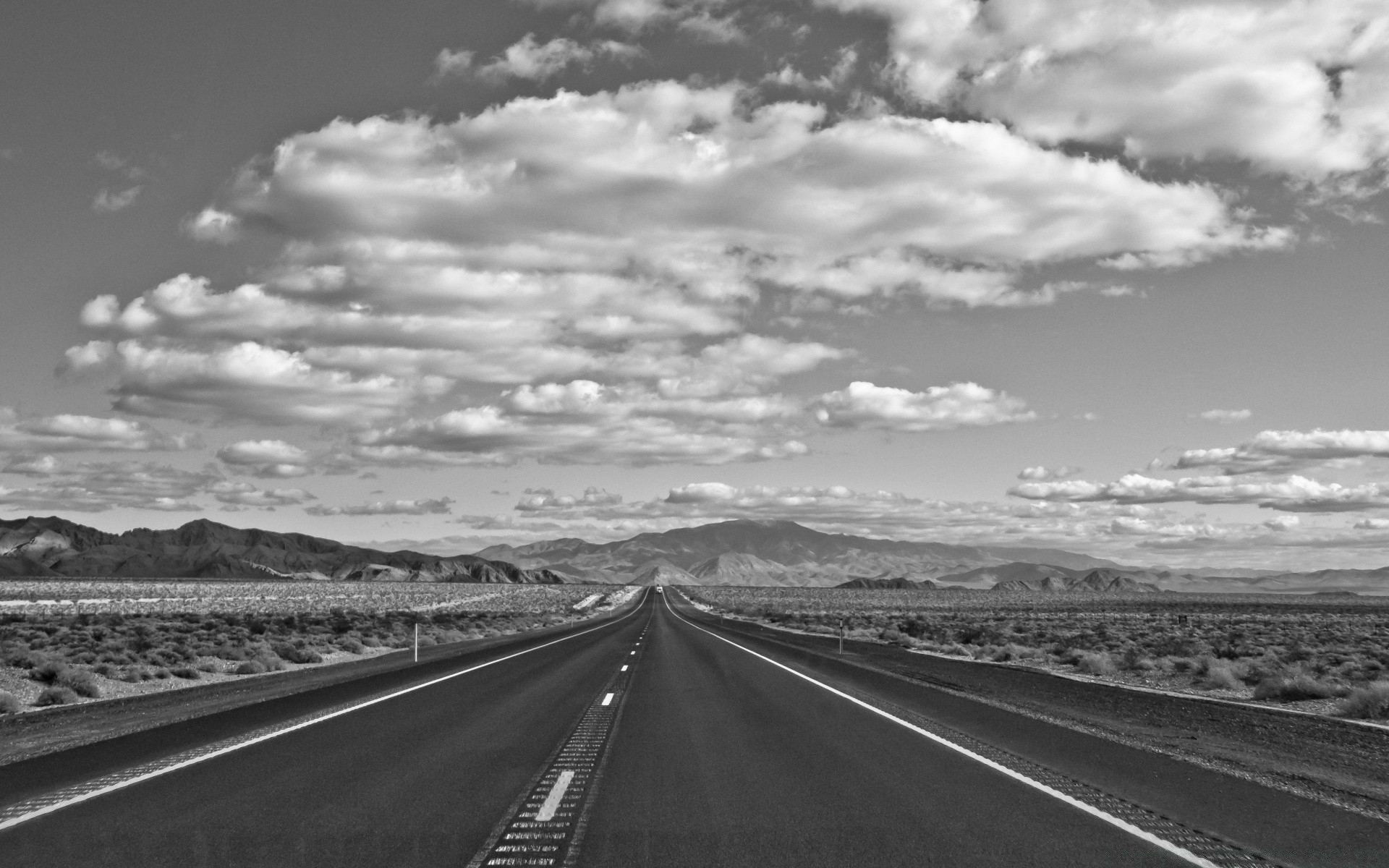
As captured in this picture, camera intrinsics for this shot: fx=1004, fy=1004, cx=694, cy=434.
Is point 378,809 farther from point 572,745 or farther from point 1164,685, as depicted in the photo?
point 1164,685

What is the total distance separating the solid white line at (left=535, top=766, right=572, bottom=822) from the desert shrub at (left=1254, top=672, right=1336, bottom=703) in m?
15.7

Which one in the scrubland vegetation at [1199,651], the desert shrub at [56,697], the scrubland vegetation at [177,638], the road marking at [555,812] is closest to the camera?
the road marking at [555,812]

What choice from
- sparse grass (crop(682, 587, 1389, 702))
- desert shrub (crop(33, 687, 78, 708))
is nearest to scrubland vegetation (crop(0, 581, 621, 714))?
desert shrub (crop(33, 687, 78, 708))

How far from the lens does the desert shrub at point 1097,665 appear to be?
86.5ft

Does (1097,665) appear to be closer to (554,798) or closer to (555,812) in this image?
(554,798)

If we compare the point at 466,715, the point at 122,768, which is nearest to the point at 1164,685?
the point at 466,715

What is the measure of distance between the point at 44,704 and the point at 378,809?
13.6 m

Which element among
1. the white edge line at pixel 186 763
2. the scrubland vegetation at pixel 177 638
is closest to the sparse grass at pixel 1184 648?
the white edge line at pixel 186 763

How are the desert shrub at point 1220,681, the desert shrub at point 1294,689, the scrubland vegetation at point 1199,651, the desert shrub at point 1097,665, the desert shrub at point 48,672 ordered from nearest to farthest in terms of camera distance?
the desert shrub at point 1294,689 → the scrubland vegetation at point 1199,651 → the desert shrub at point 48,672 → the desert shrub at point 1220,681 → the desert shrub at point 1097,665

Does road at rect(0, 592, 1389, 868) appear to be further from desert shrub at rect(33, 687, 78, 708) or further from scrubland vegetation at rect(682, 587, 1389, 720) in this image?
scrubland vegetation at rect(682, 587, 1389, 720)

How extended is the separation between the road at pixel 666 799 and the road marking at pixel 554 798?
0.17 feet

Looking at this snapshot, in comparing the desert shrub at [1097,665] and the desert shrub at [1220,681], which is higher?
the desert shrub at [1220,681]

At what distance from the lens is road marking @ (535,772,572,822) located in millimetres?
7730

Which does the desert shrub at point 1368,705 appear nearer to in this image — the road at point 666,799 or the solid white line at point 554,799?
the road at point 666,799
